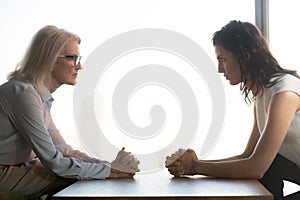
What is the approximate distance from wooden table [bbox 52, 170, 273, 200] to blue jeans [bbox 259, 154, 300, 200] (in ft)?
1.30

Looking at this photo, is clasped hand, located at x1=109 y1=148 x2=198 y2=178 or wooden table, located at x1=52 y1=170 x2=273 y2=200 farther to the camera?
clasped hand, located at x1=109 y1=148 x2=198 y2=178

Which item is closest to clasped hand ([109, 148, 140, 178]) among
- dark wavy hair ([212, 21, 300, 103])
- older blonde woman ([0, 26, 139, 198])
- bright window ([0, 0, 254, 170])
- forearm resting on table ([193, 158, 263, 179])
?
older blonde woman ([0, 26, 139, 198])

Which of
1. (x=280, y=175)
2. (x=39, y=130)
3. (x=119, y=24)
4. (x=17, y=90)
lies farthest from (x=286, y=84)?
(x=119, y=24)

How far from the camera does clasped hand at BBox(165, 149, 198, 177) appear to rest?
5.82ft

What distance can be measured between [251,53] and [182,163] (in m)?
0.49

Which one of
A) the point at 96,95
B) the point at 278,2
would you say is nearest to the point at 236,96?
the point at 278,2

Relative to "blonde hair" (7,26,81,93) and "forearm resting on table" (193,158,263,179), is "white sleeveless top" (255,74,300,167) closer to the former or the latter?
"forearm resting on table" (193,158,263,179)

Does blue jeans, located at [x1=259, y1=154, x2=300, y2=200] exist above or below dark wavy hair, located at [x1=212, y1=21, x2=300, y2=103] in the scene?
below

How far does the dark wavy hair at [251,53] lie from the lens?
1.86 meters

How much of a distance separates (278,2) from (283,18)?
0.33 ft

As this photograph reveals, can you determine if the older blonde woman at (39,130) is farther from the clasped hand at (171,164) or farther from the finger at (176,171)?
the finger at (176,171)

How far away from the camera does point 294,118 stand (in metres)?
1.80

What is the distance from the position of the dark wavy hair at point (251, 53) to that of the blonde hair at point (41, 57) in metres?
0.67

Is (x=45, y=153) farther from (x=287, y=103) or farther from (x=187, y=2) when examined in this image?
(x=187, y=2)
